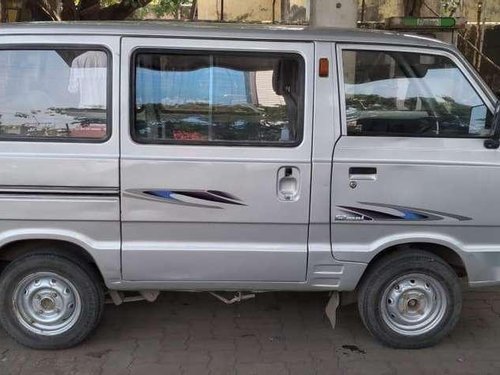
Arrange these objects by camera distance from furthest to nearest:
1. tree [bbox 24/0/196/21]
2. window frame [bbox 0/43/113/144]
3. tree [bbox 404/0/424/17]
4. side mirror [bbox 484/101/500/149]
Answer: tree [bbox 404/0/424/17] → tree [bbox 24/0/196/21] → side mirror [bbox 484/101/500/149] → window frame [bbox 0/43/113/144]

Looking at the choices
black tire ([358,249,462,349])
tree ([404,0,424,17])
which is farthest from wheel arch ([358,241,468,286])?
tree ([404,0,424,17])

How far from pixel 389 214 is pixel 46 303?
2.20 m

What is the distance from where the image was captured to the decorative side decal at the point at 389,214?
371 centimetres

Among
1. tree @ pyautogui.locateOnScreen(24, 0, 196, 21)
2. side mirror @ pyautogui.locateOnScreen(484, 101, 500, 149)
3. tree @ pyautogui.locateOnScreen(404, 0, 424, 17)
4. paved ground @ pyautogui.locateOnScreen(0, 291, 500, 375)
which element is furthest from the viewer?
tree @ pyautogui.locateOnScreen(404, 0, 424, 17)

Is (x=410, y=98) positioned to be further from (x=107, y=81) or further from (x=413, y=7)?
(x=413, y=7)

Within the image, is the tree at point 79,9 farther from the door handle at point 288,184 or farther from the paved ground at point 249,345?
the door handle at point 288,184

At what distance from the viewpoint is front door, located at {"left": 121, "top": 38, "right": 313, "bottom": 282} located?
3633 millimetres

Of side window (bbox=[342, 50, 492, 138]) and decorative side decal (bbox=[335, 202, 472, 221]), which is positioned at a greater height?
side window (bbox=[342, 50, 492, 138])

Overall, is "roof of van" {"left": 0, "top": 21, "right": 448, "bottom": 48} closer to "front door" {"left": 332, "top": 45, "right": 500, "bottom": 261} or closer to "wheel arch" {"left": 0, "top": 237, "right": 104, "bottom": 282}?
"front door" {"left": 332, "top": 45, "right": 500, "bottom": 261}

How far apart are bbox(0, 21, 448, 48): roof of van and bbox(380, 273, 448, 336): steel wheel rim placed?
1481 mm

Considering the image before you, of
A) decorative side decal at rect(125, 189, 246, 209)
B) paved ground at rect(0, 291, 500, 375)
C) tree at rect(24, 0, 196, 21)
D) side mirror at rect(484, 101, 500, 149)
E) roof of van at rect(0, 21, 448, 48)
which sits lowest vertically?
paved ground at rect(0, 291, 500, 375)

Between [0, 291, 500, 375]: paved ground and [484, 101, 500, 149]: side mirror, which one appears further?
[0, 291, 500, 375]: paved ground

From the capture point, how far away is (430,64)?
12.4ft

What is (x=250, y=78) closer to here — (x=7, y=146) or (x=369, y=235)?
(x=369, y=235)
